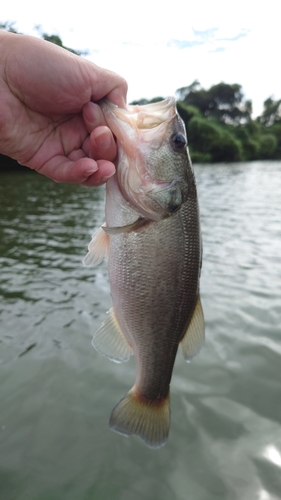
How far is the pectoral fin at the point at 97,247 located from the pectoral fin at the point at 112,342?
0.36 m

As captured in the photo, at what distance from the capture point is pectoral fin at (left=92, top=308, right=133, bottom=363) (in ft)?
8.03

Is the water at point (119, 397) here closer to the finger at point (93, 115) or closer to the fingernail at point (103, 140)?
the fingernail at point (103, 140)

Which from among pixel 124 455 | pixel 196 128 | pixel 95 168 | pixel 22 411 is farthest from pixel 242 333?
pixel 196 128

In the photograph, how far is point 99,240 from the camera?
2406mm

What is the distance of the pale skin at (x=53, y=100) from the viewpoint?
230cm

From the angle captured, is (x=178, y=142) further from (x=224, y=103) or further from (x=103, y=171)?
(x=224, y=103)

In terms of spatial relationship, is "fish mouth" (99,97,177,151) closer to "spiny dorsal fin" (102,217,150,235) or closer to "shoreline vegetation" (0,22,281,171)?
"spiny dorsal fin" (102,217,150,235)

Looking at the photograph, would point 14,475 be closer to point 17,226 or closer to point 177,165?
point 177,165

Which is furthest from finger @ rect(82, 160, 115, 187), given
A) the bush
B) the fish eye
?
the bush

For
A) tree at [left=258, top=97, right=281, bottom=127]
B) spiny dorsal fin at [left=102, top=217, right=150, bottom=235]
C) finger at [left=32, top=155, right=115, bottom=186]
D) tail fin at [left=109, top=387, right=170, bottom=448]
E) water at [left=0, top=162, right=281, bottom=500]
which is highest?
tree at [left=258, top=97, right=281, bottom=127]

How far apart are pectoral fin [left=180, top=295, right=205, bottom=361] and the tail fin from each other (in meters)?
0.38

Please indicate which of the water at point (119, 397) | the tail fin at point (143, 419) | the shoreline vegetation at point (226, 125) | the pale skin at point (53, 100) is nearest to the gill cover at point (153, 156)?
the pale skin at point (53, 100)

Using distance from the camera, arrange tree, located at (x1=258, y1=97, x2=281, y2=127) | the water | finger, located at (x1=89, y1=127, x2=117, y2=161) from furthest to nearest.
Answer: tree, located at (x1=258, y1=97, x2=281, y2=127) → the water → finger, located at (x1=89, y1=127, x2=117, y2=161)

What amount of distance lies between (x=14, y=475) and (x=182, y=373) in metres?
2.00
